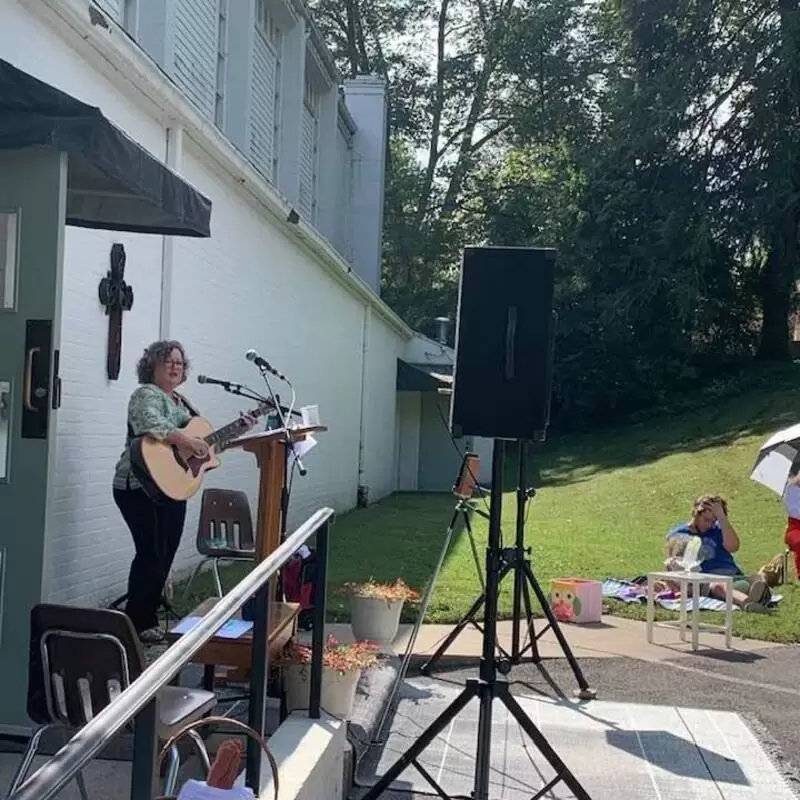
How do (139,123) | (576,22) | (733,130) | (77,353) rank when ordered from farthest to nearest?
1. (576,22)
2. (733,130)
3. (139,123)
4. (77,353)

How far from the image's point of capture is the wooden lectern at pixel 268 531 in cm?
407

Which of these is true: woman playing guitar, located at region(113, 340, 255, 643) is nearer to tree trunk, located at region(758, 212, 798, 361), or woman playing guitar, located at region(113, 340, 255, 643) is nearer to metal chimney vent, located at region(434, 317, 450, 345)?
metal chimney vent, located at region(434, 317, 450, 345)

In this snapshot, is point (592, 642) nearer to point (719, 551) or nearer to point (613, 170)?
point (719, 551)

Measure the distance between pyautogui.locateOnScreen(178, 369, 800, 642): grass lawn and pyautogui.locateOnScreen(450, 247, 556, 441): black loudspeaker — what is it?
3297 mm

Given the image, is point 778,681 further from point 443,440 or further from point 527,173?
point 527,173

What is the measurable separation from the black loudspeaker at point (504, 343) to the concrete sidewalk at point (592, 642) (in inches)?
94.5

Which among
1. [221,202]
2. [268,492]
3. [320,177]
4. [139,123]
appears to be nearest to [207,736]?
[268,492]

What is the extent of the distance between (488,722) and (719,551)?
518 cm

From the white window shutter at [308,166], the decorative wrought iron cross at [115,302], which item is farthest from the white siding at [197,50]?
the white window shutter at [308,166]

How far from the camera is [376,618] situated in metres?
5.85

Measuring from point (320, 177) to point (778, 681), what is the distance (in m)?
13.8

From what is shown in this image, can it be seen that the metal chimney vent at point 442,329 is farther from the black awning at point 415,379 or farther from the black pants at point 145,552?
the black pants at point 145,552

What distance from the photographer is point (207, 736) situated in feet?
12.8

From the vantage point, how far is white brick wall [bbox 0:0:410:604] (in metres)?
5.80
